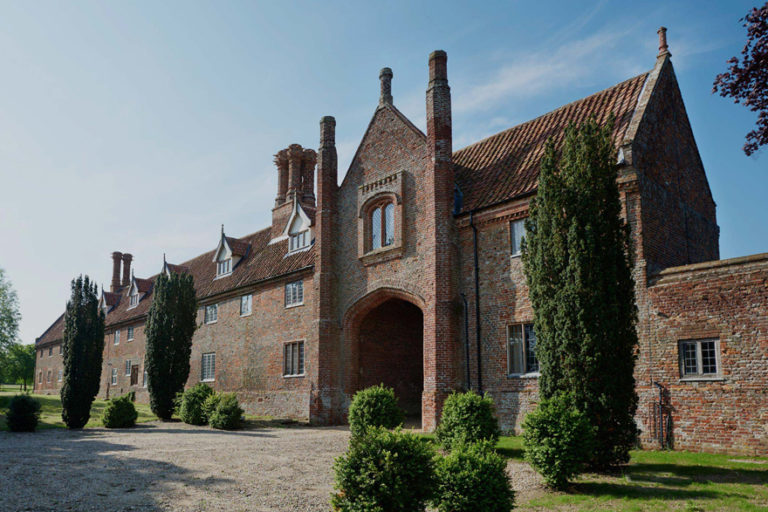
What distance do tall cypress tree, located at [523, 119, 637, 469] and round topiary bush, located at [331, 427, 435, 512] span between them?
17.0 feet

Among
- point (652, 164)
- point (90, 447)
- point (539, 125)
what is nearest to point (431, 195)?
point (539, 125)

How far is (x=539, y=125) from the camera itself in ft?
A: 72.1

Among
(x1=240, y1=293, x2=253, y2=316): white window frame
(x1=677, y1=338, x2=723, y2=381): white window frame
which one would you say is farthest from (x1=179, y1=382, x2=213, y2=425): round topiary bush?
(x1=677, y1=338, x2=723, y2=381): white window frame

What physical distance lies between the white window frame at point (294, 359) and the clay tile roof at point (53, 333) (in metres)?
40.3

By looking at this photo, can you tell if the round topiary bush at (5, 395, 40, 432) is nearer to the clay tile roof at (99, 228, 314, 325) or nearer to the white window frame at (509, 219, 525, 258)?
the clay tile roof at (99, 228, 314, 325)

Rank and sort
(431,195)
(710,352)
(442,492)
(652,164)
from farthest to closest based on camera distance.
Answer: (431,195) < (652,164) < (710,352) < (442,492)

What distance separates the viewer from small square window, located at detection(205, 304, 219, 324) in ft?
111

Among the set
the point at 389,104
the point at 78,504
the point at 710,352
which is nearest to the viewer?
the point at 78,504

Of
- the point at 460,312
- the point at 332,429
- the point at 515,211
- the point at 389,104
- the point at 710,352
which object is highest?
the point at 389,104

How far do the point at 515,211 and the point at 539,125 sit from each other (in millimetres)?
4843

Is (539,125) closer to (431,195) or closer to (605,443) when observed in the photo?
(431,195)

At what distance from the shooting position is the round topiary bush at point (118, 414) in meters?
23.4

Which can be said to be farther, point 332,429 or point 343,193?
point 343,193

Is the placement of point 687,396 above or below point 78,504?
above
